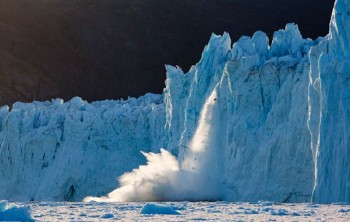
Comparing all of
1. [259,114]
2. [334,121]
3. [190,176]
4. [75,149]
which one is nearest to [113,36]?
[75,149]

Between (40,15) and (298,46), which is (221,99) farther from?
(40,15)

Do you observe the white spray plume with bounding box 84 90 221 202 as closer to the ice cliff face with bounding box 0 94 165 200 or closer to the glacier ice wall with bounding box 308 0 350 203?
the ice cliff face with bounding box 0 94 165 200

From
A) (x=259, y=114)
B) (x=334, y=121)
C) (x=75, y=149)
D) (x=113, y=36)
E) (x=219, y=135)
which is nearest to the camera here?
(x=334, y=121)

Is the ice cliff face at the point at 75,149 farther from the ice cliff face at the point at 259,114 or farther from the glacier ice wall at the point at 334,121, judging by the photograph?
the glacier ice wall at the point at 334,121

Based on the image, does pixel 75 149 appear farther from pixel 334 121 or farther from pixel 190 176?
pixel 334 121

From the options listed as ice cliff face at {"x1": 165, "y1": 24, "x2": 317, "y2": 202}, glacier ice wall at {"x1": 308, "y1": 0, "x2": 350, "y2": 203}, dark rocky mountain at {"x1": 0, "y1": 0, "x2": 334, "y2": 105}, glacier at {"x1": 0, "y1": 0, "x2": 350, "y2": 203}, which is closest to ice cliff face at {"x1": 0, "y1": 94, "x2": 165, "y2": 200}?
glacier at {"x1": 0, "y1": 0, "x2": 350, "y2": 203}

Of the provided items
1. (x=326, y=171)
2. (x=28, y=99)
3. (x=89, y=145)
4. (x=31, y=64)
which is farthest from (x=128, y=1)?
(x=326, y=171)

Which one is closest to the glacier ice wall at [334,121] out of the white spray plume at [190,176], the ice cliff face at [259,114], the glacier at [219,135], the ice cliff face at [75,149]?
the glacier at [219,135]
